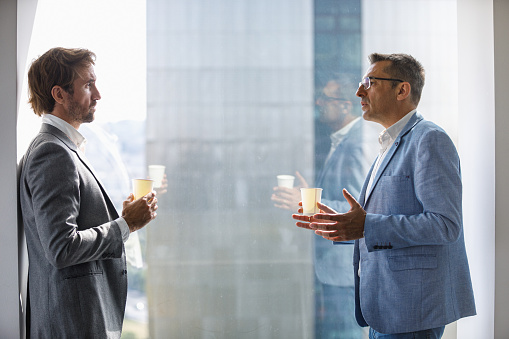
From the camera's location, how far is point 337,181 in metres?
2.59

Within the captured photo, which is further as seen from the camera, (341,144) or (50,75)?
(341,144)

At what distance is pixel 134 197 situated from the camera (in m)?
1.92

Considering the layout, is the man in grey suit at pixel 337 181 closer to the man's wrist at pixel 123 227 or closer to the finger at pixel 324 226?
the finger at pixel 324 226

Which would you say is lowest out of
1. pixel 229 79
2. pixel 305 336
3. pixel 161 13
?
pixel 305 336

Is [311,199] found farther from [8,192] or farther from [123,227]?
[8,192]

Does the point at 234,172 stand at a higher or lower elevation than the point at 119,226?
higher

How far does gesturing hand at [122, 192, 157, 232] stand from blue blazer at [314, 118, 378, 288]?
110 cm

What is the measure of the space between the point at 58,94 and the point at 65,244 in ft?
2.12

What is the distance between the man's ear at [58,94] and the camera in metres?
1.80

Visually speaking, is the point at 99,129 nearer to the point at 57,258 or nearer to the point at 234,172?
the point at 234,172

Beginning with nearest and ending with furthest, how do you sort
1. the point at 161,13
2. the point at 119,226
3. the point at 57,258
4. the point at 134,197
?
the point at 57,258, the point at 119,226, the point at 134,197, the point at 161,13

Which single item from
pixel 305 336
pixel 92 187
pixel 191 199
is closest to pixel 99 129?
pixel 191 199

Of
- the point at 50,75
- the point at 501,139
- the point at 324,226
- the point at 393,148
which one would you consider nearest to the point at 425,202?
the point at 393,148

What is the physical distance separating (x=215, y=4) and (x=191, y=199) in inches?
44.6
